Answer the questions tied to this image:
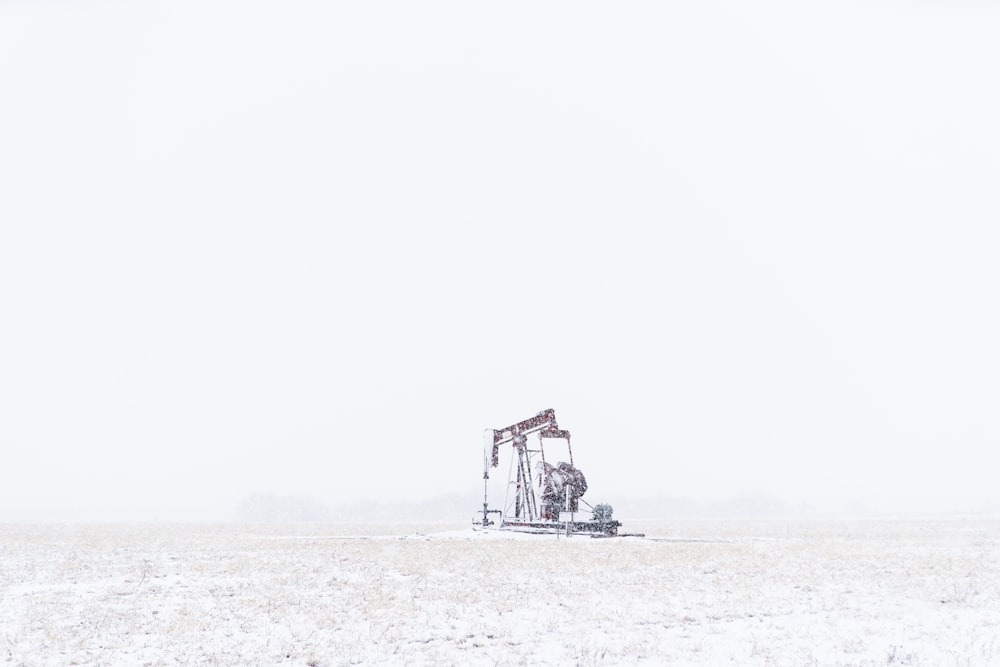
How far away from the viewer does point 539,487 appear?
4350 cm

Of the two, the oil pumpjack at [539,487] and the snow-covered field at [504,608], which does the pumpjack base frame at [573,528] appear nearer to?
the oil pumpjack at [539,487]

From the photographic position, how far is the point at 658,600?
1778cm

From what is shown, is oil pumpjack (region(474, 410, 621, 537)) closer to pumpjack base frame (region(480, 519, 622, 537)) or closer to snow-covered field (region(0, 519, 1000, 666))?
pumpjack base frame (region(480, 519, 622, 537))

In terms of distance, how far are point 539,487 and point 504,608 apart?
88.9 ft

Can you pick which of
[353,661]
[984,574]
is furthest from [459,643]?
[984,574]

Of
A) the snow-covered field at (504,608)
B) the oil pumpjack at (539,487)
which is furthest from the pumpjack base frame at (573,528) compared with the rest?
the snow-covered field at (504,608)

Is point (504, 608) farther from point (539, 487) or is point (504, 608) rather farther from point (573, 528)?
point (539, 487)

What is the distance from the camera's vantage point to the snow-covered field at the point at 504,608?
42.4ft

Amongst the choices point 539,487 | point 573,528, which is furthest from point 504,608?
point 539,487

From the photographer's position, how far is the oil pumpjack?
4041 centimetres

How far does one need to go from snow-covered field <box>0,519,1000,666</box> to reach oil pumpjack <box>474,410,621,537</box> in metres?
11.9

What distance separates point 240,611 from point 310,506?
2760 inches

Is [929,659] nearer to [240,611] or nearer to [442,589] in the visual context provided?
[442,589]

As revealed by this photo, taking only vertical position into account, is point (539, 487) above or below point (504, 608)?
above
